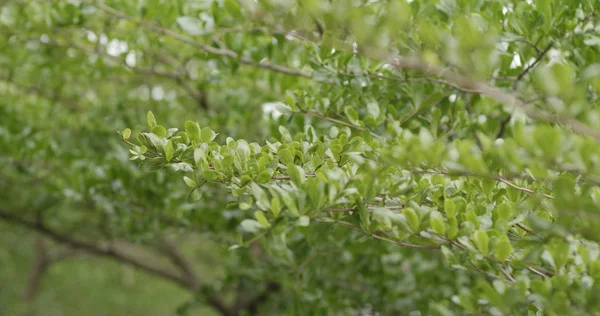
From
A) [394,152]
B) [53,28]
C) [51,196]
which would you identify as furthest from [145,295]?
[394,152]

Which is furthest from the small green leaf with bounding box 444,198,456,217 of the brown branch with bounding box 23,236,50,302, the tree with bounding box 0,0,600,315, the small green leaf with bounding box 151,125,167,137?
the brown branch with bounding box 23,236,50,302

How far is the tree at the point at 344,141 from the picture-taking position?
1.10 metres

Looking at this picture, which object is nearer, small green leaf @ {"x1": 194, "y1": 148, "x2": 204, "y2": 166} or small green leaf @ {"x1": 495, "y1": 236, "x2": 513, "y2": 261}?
small green leaf @ {"x1": 495, "y1": 236, "x2": 513, "y2": 261}

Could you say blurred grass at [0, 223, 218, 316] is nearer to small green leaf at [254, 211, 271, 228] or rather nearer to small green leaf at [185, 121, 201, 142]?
small green leaf at [185, 121, 201, 142]

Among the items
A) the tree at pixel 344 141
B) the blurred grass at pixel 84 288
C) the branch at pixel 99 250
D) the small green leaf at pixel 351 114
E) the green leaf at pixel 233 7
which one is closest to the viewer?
the tree at pixel 344 141

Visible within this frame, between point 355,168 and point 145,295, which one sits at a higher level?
point 355,168

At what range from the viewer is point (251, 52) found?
2.39m

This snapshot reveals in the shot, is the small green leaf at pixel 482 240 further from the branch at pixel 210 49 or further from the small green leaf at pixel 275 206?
the branch at pixel 210 49

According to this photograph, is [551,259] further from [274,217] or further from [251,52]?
[251,52]

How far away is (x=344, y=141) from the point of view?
4.66 feet

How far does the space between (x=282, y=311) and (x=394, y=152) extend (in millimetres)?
2420

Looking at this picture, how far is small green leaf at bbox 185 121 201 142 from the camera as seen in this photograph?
1.33m

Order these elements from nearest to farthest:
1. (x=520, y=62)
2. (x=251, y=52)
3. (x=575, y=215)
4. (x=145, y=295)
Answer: (x=575, y=215), (x=520, y=62), (x=251, y=52), (x=145, y=295)

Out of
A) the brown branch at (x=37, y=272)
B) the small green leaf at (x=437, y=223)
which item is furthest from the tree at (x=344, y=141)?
the brown branch at (x=37, y=272)
